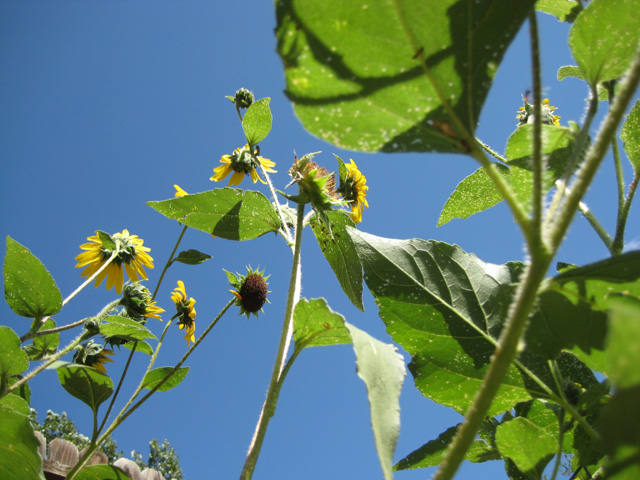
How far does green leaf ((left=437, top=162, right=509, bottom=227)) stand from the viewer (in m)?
1.04

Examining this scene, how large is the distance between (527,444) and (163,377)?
111 centimetres

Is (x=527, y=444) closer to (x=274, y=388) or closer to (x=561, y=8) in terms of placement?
(x=274, y=388)

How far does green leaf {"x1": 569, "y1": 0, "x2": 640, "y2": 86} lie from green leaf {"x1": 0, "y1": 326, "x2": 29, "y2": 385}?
1.16 meters

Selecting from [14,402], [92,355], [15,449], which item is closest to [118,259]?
[92,355]

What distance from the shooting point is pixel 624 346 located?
0.21 m

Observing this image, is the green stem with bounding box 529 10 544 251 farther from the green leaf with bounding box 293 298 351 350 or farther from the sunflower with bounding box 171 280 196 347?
the sunflower with bounding box 171 280 196 347

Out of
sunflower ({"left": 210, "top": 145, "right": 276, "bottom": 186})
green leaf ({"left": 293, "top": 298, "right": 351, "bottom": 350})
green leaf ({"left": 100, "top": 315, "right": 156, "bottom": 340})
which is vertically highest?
sunflower ({"left": 210, "top": 145, "right": 276, "bottom": 186})

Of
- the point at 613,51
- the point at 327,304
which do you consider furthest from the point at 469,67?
the point at 327,304

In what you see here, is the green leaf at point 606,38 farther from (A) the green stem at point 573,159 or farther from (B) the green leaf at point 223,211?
(B) the green leaf at point 223,211

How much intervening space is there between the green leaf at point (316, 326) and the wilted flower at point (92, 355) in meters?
1.44

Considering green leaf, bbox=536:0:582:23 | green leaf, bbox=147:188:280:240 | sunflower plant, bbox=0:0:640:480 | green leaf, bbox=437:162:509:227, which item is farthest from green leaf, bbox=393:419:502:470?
green leaf, bbox=536:0:582:23

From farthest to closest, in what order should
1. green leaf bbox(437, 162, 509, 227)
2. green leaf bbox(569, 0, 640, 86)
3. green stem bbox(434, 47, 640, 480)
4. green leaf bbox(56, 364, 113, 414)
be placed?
1. green leaf bbox(56, 364, 113, 414)
2. green leaf bbox(437, 162, 509, 227)
3. green leaf bbox(569, 0, 640, 86)
4. green stem bbox(434, 47, 640, 480)

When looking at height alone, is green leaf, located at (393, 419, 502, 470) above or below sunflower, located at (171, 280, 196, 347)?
below

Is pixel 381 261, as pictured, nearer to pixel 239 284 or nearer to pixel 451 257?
pixel 451 257
